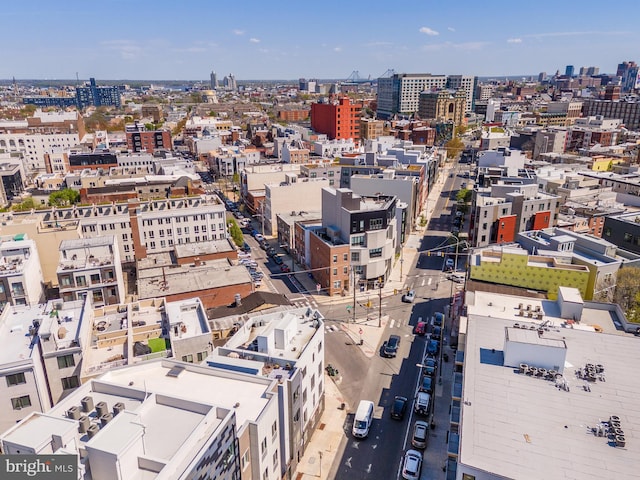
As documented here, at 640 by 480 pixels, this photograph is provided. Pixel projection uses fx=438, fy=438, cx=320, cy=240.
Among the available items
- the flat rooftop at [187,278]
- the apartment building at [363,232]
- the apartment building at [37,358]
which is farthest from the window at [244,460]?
the apartment building at [363,232]

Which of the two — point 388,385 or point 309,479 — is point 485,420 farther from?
point 388,385

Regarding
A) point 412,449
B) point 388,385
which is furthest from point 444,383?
point 412,449

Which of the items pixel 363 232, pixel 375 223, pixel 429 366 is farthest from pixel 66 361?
pixel 375 223

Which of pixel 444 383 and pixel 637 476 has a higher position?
pixel 637 476

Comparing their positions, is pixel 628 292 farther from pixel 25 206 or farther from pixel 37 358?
pixel 25 206

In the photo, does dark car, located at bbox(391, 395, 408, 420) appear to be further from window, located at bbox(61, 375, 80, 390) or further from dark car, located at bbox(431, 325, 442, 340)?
window, located at bbox(61, 375, 80, 390)

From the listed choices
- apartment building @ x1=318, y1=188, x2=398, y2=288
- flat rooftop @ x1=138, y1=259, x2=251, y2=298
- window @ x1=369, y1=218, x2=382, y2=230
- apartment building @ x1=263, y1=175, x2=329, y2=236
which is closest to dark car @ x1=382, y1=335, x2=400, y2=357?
apartment building @ x1=318, y1=188, x2=398, y2=288

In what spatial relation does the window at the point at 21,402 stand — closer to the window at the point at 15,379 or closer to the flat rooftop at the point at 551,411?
the window at the point at 15,379
